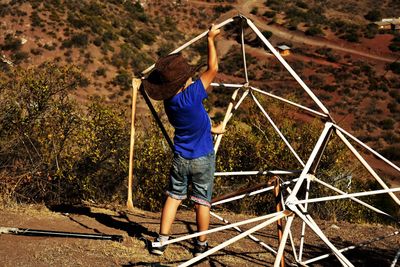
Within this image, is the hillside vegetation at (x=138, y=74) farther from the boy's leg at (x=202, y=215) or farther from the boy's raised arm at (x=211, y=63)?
the boy's raised arm at (x=211, y=63)

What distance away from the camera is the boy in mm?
4212

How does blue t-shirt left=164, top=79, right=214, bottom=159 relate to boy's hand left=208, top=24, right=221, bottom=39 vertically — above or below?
below

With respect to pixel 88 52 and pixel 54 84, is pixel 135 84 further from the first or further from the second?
pixel 88 52

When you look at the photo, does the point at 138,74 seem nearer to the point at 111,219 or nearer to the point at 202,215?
the point at 202,215

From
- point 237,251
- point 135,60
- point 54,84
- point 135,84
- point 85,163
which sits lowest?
point 135,60

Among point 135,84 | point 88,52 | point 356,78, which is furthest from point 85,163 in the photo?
point 356,78

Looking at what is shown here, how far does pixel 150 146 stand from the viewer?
1051cm

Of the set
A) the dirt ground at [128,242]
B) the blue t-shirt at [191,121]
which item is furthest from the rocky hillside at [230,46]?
the blue t-shirt at [191,121]

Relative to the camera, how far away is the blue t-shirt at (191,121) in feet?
13.9

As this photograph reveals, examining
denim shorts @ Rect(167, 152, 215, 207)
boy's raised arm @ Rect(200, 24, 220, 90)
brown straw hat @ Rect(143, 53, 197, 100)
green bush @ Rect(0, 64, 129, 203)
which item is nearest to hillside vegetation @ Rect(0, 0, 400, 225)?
green bush @ Rect(0, 64, 129, 203)

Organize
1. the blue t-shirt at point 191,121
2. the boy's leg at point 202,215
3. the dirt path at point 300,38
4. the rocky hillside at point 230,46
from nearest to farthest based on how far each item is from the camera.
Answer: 1. the blue t-shirt at point 191,121
2. the boy's leg at point 202,215
3. the rocky hillside at point 230,46
4. the dirt path at point 300,38

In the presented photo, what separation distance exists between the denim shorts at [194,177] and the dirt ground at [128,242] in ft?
2.23

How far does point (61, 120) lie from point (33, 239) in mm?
4916

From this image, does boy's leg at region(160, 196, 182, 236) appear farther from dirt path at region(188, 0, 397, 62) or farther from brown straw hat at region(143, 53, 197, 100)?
dirt path at region(188, 0, 397, 62)
